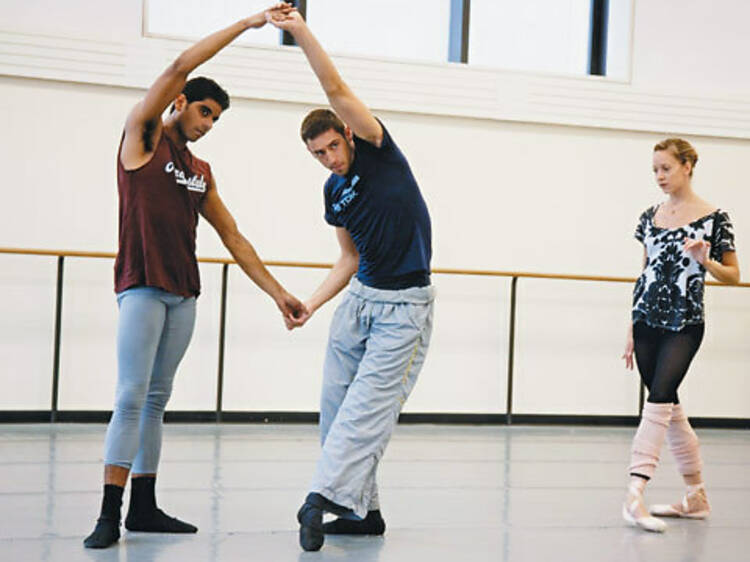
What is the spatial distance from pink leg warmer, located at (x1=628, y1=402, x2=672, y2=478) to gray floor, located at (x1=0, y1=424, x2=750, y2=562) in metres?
0.20

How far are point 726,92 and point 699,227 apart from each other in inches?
144

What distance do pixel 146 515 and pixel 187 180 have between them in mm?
946

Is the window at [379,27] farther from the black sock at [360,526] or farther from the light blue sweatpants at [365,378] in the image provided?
the black sock at [360,526]

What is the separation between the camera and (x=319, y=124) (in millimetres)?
2793

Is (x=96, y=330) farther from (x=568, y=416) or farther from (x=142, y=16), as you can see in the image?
(x=568, y=416)

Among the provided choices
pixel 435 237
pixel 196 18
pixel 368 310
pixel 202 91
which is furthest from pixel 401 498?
pixel 196 18

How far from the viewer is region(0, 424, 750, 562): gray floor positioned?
2.86 metres

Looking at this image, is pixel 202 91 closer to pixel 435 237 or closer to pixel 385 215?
pixel 385 215

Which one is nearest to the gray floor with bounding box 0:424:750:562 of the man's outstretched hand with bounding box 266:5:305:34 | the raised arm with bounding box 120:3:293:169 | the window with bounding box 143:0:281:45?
the raised arm with bounding box 120:3:293:169

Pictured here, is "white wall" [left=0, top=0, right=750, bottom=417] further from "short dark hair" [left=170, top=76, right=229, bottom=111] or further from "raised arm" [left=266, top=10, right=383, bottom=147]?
"raised arm" [left=266, top=10, right=383, bottom=147]

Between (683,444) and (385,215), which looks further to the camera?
(683,444)

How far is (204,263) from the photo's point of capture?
5.95 m

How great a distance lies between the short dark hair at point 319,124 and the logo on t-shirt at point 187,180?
0.33 meters

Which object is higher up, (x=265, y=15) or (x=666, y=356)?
(x=265, y=15)
